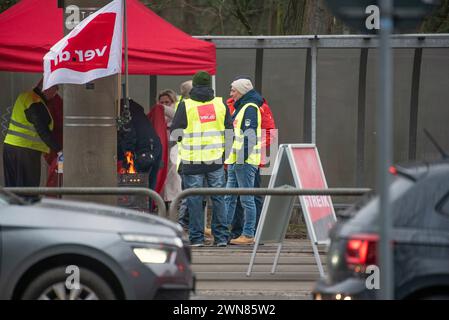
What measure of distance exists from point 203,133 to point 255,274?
2.61m

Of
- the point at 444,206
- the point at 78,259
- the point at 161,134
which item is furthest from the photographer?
the point at 161,134

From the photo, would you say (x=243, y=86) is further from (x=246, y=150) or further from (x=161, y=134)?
(x=161, y=134)

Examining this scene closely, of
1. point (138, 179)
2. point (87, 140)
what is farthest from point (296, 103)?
point (87, 140)

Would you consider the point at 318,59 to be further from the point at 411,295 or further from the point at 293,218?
the point at 411,295

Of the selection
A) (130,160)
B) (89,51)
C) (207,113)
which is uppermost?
(89,51)

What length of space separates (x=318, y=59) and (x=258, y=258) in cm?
543

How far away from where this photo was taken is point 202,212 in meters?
13.8

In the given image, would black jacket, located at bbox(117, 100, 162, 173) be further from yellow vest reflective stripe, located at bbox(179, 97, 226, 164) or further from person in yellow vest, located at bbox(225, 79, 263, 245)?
person in yellow vest, located at bbox(225, 79, 263, 245)

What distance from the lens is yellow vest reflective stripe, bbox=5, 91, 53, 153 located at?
14.9m

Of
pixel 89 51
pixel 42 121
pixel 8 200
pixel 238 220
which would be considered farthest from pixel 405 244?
pixel 42 121

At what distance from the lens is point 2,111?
17.3 meters

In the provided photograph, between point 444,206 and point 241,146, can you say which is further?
point 241,146

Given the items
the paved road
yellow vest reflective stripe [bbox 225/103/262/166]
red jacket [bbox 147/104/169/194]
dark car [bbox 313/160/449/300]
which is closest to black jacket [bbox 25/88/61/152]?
red jacket [bbox 147/104/169/194]

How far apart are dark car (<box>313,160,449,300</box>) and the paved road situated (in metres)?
3.18
